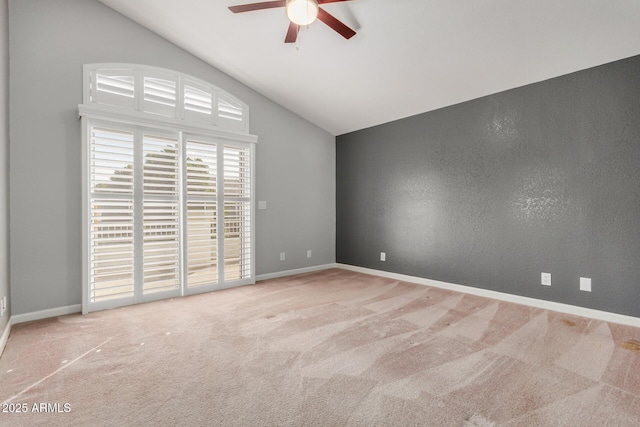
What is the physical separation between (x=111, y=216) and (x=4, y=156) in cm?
97

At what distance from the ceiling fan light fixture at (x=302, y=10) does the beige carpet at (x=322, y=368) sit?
8.44 ft

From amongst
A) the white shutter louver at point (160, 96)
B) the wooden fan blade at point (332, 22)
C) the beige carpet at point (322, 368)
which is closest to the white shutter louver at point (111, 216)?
the beige carpet at point (322, 368)

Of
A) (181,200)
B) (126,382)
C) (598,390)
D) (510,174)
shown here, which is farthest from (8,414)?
(510,174)

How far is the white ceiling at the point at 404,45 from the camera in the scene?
2541 millimetres

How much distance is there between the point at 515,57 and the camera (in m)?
3.01

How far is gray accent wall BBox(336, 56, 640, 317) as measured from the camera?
2883mm

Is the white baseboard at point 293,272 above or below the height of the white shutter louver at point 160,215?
below

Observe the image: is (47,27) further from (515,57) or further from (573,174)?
(573,174)

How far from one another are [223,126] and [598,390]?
176 inches

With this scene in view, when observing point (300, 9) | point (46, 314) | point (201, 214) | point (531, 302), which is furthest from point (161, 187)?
point (531, 302)

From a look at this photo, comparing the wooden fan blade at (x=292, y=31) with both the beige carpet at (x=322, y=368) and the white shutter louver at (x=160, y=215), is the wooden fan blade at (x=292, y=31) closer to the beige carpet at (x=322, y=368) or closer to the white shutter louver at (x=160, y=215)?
→ the white shutter louver at (x=160, y=215)

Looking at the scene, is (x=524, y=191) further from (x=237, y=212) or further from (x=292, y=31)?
(x=237, y=212)

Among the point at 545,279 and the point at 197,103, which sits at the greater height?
the point at 197,103

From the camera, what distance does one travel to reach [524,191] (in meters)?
3.46
